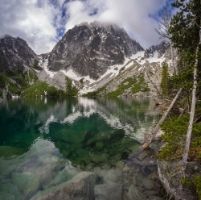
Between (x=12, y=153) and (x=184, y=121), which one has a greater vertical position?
(x=184, y=121)

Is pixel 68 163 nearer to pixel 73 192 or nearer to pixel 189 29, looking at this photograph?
pixel 73 192

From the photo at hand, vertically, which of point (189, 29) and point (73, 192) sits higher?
point (189, 29)

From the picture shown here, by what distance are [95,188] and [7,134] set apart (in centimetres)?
2995

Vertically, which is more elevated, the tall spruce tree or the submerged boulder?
the tall spruce tree

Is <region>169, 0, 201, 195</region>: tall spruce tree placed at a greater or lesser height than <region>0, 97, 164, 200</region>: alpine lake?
greater

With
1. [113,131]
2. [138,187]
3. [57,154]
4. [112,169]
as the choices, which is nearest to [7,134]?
[57,154]

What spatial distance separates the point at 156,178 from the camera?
15.1 meters

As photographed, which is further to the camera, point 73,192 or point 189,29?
point 189,29

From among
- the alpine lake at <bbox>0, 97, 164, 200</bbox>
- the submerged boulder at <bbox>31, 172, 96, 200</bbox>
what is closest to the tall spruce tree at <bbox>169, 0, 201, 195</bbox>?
the alpine lake at <bbox>0, 97, 164, 200</bbox>

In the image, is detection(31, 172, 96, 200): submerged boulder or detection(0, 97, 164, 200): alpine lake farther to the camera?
detection(0, 97, 164, 200): alpine lake

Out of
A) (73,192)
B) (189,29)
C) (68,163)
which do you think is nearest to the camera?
(73,192)

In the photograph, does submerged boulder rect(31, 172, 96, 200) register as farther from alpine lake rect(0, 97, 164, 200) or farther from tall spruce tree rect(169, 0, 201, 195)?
tall spruce tree rect(169, 0, 201, 195)

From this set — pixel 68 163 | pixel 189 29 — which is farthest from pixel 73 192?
pixel 189 29

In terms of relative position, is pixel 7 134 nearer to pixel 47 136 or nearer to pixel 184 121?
pixel 47 136
